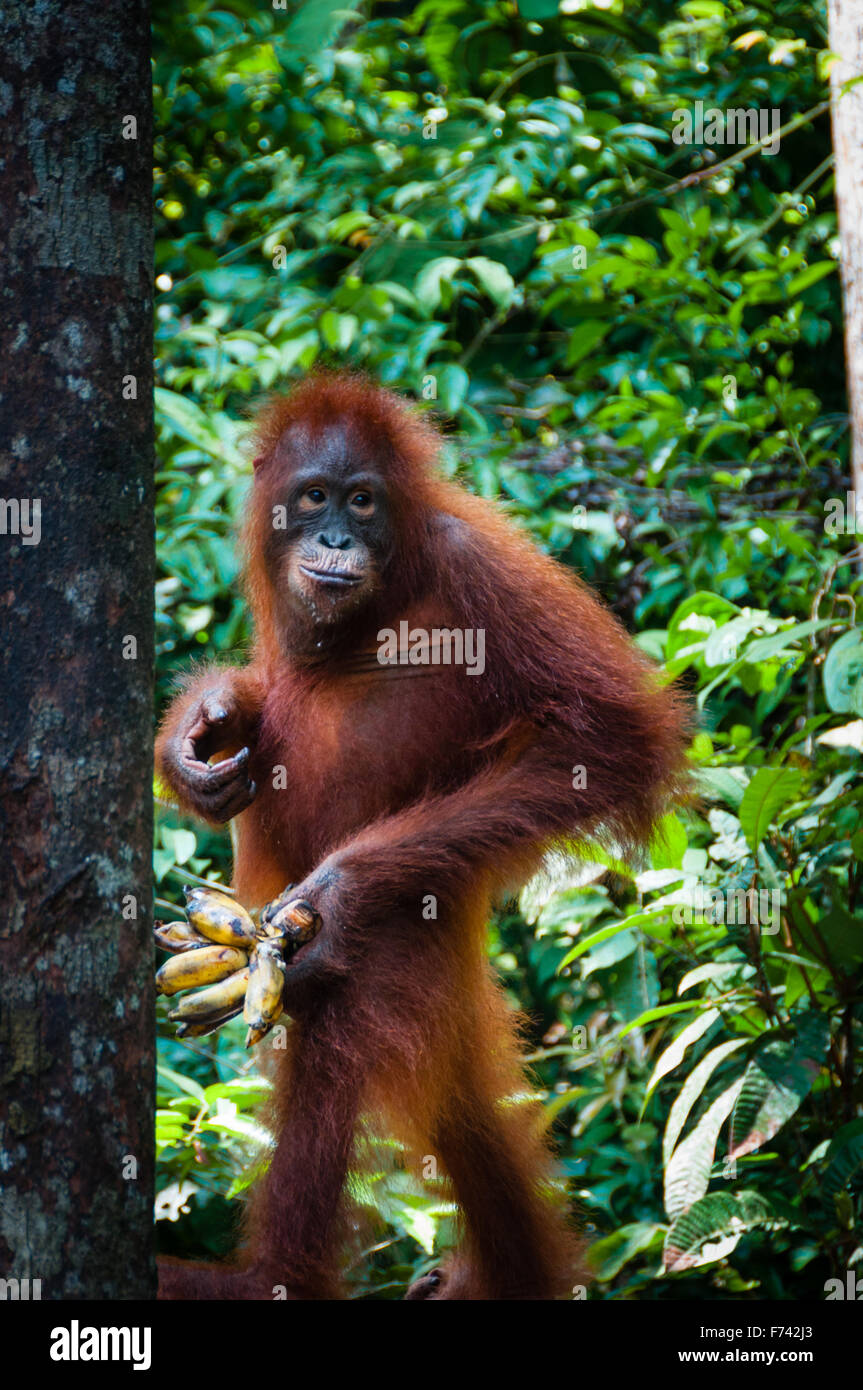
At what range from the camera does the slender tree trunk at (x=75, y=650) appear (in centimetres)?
171

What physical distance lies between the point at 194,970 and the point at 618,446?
8.86 feet

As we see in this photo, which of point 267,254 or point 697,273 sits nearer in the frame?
point 697,273

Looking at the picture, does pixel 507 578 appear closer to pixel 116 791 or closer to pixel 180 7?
pixel 116 791

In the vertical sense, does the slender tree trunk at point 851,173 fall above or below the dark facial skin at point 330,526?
Result: above

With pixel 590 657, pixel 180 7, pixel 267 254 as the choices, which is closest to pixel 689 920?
pixel 590 657

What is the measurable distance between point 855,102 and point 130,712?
2.94m

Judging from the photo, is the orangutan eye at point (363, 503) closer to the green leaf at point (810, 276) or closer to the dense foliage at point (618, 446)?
the dense foliage at point (618, 446)

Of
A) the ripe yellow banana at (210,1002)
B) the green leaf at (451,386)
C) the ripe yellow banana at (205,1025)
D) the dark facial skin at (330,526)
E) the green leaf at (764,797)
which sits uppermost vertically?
the green leaf at (451,386)

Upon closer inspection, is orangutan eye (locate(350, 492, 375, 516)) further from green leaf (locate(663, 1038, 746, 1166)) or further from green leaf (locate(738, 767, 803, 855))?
green leaf (locate(663, 1038, 746, 1166))

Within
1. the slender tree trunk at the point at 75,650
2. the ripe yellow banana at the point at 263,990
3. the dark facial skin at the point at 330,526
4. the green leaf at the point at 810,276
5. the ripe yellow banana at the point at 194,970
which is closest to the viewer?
the slender tree trunk at the point at 75,650

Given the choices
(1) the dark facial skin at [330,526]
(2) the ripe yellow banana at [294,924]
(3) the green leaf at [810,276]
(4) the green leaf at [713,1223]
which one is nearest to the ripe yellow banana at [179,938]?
(2) the ripe yellow banana at [294,924]

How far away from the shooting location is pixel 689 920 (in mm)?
3293

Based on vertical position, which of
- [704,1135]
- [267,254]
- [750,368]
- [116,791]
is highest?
[267,254]

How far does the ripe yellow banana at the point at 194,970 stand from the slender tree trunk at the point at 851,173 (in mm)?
2199
